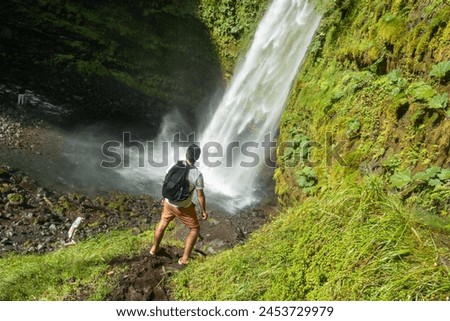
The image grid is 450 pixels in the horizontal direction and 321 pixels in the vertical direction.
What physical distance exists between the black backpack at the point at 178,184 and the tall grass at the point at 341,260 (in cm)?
103

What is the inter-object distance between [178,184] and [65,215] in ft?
16.7

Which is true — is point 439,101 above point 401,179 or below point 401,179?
above

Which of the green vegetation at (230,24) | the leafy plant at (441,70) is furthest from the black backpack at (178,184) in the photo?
the green vegetation at (230,24)

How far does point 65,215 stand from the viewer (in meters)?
8.93

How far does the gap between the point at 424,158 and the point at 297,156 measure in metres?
3.55

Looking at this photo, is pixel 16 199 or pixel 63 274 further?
pixel 16 199

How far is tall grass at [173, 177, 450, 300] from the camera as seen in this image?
338 cm

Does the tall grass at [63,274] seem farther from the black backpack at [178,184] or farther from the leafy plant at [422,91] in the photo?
the leafy plant at [422,91]

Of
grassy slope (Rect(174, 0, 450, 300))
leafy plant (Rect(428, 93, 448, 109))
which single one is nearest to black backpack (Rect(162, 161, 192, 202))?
grassy slope (Rect(174, 0, 450, 300))

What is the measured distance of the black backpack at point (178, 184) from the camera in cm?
510

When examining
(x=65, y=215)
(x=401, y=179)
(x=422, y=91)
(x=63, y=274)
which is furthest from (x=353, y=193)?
(x=65, y=215)

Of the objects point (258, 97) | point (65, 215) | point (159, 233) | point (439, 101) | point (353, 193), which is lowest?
point (65, 215)

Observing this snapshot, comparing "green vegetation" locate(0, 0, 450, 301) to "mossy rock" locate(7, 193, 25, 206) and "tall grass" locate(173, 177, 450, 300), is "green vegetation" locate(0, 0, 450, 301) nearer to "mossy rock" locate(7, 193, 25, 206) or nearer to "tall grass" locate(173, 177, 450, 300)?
"tall grass" locate(173, 177, 450, 300)

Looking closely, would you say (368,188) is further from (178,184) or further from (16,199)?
(16,199)
